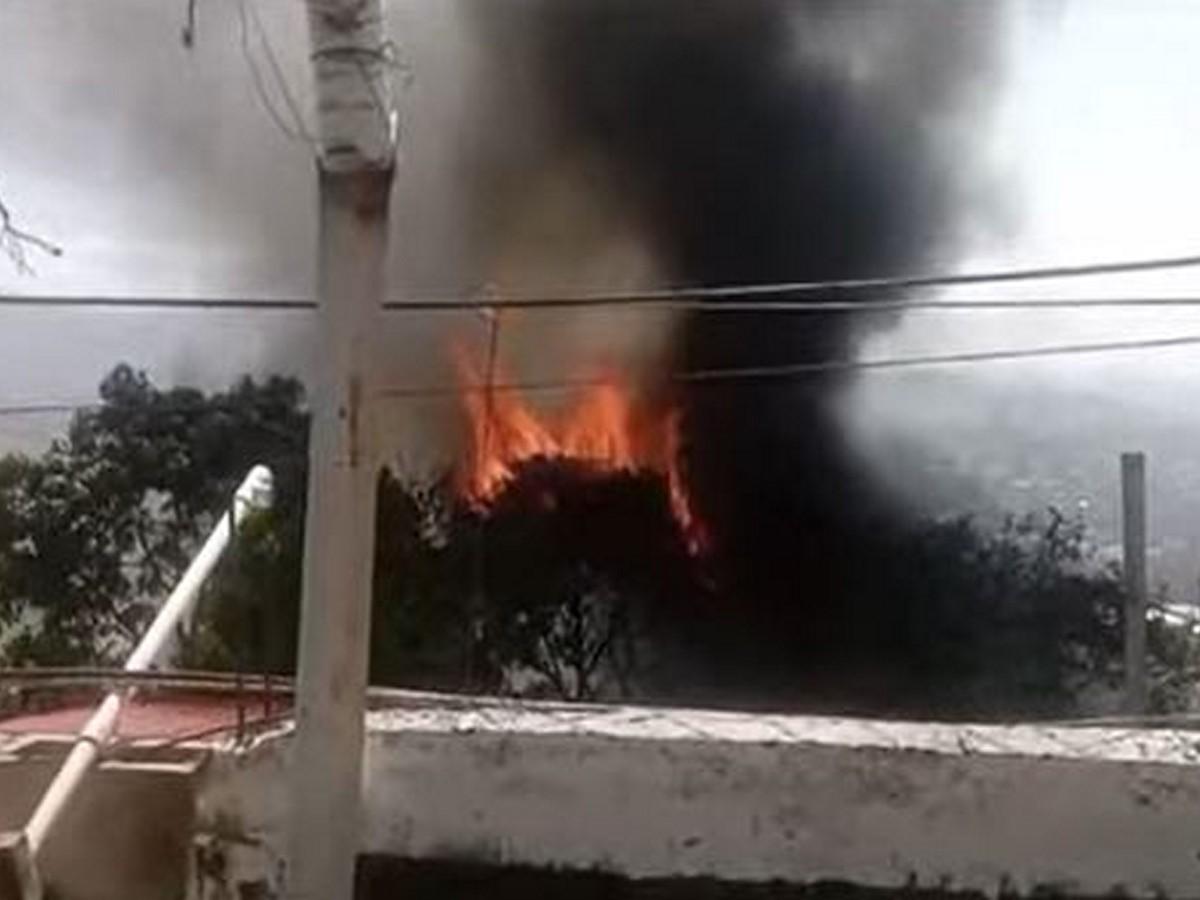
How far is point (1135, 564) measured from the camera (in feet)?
26.9

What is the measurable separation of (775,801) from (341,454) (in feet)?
2.53

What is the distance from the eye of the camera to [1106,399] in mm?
11094

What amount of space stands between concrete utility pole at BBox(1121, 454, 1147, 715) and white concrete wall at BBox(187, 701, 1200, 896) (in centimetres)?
569

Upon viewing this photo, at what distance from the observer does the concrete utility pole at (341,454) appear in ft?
7.98

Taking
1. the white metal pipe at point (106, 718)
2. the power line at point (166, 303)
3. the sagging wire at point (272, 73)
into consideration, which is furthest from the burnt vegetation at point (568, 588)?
the power line at point (166, 303)

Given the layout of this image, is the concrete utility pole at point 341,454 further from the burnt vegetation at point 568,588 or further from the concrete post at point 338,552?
the burnt vegetation at point 568,588

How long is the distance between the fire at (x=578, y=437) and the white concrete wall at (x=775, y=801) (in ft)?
28.2

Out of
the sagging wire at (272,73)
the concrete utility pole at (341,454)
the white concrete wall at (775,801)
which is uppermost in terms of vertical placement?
the sagging wire at (272,73)

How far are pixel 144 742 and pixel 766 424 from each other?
10.7 m

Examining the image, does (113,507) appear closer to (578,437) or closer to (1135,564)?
(578,437)

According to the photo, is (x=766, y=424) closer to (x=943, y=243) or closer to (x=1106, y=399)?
(x=943, y=243)

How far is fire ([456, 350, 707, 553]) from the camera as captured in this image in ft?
39.5

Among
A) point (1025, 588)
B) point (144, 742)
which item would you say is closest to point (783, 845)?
→ point (144, 742)

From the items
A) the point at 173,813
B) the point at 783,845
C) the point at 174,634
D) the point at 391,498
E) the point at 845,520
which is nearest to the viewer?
the point at 783,845
